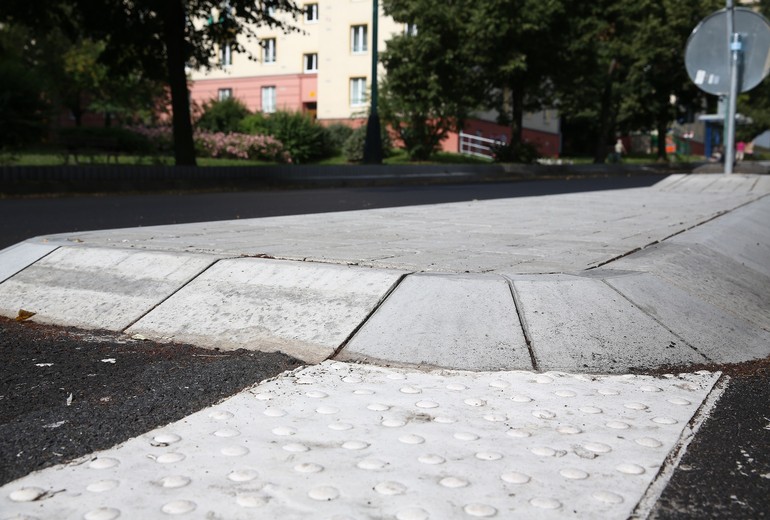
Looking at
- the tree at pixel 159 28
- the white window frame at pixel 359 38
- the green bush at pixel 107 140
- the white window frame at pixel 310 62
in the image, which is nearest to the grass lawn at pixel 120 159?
the green bush at pixel 107 140

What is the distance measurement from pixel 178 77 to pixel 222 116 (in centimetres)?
1960

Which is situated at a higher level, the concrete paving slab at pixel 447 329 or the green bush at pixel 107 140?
the green bush at pixel 107 140

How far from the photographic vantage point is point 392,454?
262cm

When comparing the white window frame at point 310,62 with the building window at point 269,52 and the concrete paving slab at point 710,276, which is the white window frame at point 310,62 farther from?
A: the concrete paving slab at point 710,276

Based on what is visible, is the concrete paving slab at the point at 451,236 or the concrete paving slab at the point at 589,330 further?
the concrete paving slab at the point at 451,236

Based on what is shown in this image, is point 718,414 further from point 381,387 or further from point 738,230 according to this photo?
point 738,230

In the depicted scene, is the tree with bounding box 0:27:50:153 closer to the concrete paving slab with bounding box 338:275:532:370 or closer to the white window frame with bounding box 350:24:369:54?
the concrete paving slab with bounding box 338:275:532:370

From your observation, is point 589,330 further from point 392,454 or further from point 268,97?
point 268,97

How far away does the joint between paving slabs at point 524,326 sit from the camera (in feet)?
12.1

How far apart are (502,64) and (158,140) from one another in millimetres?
13346

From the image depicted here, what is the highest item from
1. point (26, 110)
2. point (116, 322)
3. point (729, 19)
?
point (729, 19)

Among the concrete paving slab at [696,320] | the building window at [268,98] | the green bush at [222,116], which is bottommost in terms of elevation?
the concrete paving slab at [696,320]

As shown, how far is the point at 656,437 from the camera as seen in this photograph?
2832 millimetres

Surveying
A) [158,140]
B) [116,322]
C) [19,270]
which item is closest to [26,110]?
[158,140]
